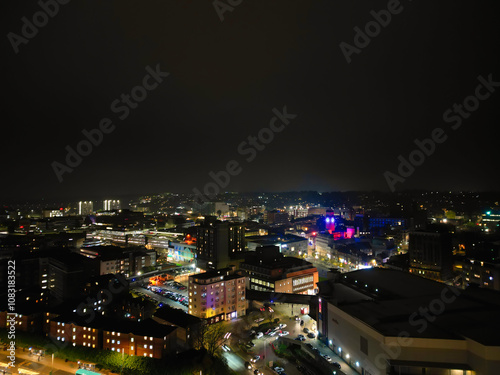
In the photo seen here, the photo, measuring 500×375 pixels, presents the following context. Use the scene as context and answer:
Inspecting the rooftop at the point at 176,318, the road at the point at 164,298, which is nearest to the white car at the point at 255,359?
the rooftop at the point at 176,318

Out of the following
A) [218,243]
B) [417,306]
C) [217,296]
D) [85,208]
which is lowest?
[217,296]

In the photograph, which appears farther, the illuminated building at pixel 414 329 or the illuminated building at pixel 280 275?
the illuminated building at pixel 280 275

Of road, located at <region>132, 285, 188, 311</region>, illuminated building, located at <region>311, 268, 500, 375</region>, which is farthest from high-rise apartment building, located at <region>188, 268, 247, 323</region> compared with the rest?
illuminated building, located at <region>311, 268, 500, 375</region>

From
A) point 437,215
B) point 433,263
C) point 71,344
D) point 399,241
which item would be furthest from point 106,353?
point 437,215

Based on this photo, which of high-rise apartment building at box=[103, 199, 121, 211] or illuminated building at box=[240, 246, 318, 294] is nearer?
illuminated building at box=[240, 246, 318, 294]

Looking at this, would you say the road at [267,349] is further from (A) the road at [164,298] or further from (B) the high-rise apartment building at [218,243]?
(B) the high-rise apartment building at [218,243]

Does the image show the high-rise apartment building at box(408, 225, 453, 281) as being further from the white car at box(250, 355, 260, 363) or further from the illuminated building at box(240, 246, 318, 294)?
the white car at box(250, 355, 260, 363)

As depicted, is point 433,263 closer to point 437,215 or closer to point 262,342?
point 262,342

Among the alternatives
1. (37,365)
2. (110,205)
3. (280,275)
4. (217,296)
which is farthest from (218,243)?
(110,205)

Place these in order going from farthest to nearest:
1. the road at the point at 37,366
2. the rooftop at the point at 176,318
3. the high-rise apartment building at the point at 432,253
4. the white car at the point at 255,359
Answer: the high-rise apartment building at the point at 432,253 → the rooftop at the point at 176,318 → the white car at the point at 255,359 → the road at the point at 37,366

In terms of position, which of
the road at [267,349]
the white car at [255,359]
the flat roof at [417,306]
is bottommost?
the road at [267,349]

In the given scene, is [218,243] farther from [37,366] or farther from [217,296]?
[37,366]

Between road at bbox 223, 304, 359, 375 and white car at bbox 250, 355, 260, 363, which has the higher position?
white car at bbox 250, 355, 260, 363
